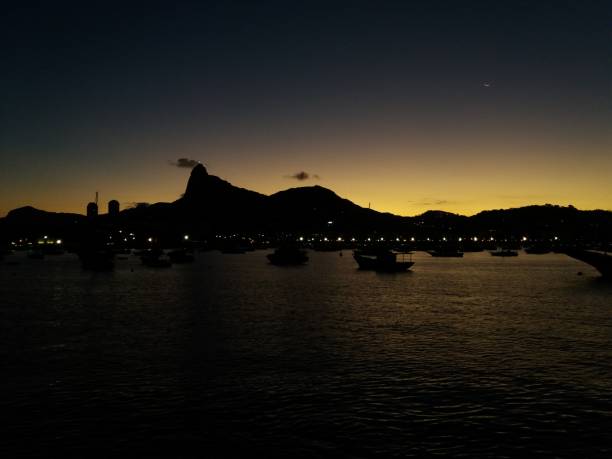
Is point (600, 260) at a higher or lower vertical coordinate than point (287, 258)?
lower

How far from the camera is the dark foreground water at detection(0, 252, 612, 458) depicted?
15969 mm

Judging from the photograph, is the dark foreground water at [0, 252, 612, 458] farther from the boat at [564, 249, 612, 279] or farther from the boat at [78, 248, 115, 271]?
the boat at [78, 248, 115, 271]

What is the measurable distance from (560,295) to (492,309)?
19101 mm

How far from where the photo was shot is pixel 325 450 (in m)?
15.2

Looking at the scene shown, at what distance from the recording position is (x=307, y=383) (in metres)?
22.7

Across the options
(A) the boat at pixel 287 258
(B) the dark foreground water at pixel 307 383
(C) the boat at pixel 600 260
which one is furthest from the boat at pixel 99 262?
(C) the boat at pixel 600 260

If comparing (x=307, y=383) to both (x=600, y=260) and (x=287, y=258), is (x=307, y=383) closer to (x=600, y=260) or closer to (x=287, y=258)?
(x=600, y=260)

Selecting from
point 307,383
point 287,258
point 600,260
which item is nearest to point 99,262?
point 287,258

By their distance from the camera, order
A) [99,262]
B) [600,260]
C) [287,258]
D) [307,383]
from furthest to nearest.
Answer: [287,258], [99,262], [600,260], [307,383]

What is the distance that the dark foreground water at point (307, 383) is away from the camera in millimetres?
15969

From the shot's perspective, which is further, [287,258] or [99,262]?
[287,258]

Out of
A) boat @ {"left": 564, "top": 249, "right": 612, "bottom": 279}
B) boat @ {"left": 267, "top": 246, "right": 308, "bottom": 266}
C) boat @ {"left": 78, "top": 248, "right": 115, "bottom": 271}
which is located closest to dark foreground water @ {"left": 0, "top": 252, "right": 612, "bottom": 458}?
boat @ {"left": 564, "top": 249, "right": 612, "bottom": 279}

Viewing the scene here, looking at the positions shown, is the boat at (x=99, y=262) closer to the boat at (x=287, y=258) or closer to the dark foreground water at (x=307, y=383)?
the boat at (x=287, y=258)

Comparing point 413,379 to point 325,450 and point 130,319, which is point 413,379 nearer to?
point 325,450
